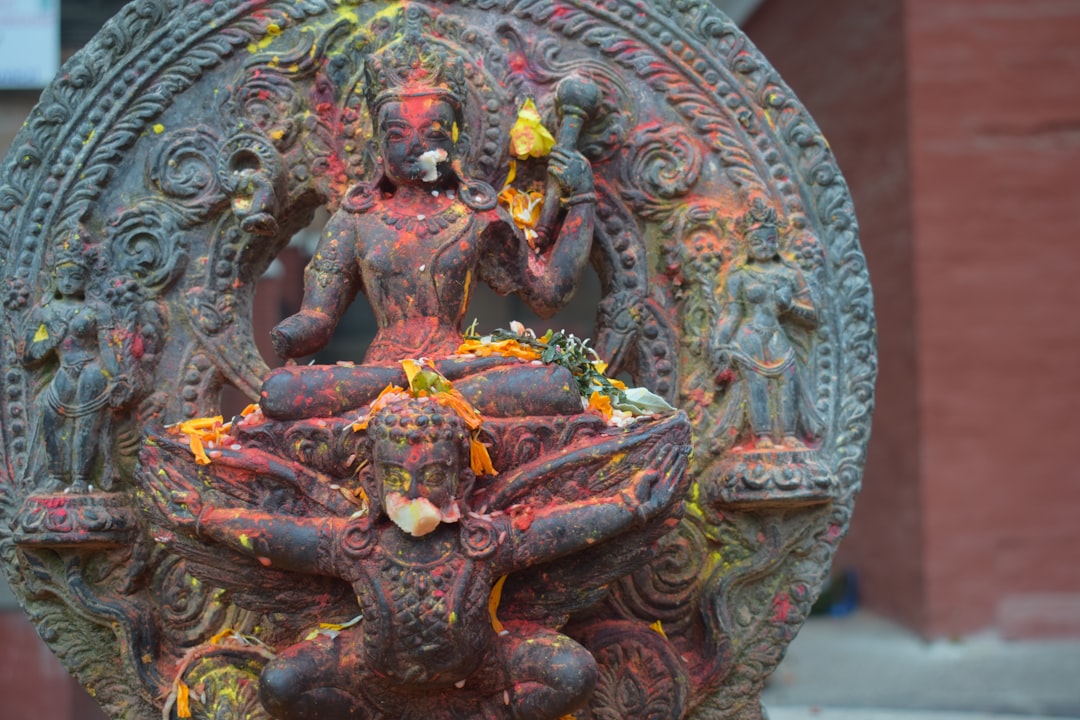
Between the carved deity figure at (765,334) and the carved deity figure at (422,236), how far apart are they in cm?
54

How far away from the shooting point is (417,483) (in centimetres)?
302

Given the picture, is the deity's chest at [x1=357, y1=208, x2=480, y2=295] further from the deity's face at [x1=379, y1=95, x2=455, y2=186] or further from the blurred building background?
the blurred building background

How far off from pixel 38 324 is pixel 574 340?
5.85 ft

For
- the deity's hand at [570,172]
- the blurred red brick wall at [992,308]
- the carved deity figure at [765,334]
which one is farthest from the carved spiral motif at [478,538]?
the blurred red brick wall at [992,308]

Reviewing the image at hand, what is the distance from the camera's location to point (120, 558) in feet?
12.7

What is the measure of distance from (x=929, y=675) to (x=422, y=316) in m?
4.88

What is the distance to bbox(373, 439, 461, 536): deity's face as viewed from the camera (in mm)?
3012

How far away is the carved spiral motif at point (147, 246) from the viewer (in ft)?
13.1

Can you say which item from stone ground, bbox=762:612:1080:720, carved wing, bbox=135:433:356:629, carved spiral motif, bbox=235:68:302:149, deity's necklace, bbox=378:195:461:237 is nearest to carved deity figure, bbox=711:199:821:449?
deity's necklace, bbox=378:195:461:237

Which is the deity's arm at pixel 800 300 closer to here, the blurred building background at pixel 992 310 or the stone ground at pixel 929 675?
the stone ground at pixel 929 675

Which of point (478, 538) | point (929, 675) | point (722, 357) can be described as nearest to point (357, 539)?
point (478, 538)

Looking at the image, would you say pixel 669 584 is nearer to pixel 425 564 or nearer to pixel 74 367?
pixel 425 564

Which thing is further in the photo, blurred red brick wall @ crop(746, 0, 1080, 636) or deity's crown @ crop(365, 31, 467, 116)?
blurred red brick wall @ crop(746, 0, 1080, 636)

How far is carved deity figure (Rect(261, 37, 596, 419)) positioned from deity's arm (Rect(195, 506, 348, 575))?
59cm
